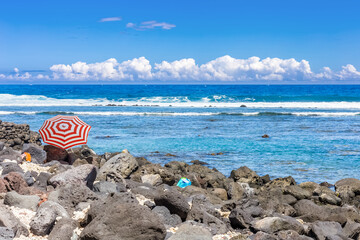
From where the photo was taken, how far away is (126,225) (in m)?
4.81

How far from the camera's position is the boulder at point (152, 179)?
9.59 m

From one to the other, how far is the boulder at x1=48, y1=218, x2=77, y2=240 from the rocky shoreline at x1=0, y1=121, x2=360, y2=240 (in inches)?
0.5

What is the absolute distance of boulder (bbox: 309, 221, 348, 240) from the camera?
6.11 m

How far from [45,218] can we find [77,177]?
202cm

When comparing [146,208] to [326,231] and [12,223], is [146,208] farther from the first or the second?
[326,231]

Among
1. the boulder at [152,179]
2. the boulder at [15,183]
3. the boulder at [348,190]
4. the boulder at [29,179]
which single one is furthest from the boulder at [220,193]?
the boulder at [15,183]

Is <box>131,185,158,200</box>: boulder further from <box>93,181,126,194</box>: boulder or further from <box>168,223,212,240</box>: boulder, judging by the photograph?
<box>168,223,212,240</box>: boulder

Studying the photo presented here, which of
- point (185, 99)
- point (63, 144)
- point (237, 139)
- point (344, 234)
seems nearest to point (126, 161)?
point (63, 144)

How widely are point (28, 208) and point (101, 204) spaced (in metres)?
1.15

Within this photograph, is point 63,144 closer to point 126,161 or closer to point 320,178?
point 126,161

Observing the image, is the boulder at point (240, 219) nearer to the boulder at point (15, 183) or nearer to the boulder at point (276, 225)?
the boulder at point (276, 225)

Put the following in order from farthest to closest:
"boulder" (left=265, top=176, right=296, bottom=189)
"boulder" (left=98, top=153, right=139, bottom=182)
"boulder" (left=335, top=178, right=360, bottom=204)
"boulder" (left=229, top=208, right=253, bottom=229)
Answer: "boulder" (left=265, top=176, right=296, bottom=189) → "boulder" (left=335, top=178, right=360, bottom=204) → "boulder" (left=98, top=153, right=139, bottom=182) → "boulder" (left=229, top=208, right=253, bottom=229)

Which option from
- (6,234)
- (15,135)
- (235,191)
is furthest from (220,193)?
(15,135)

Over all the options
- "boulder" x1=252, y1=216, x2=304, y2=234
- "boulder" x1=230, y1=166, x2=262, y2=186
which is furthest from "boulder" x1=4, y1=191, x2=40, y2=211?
"boulder" x1=230, y1=166, x2=262, y2=186
